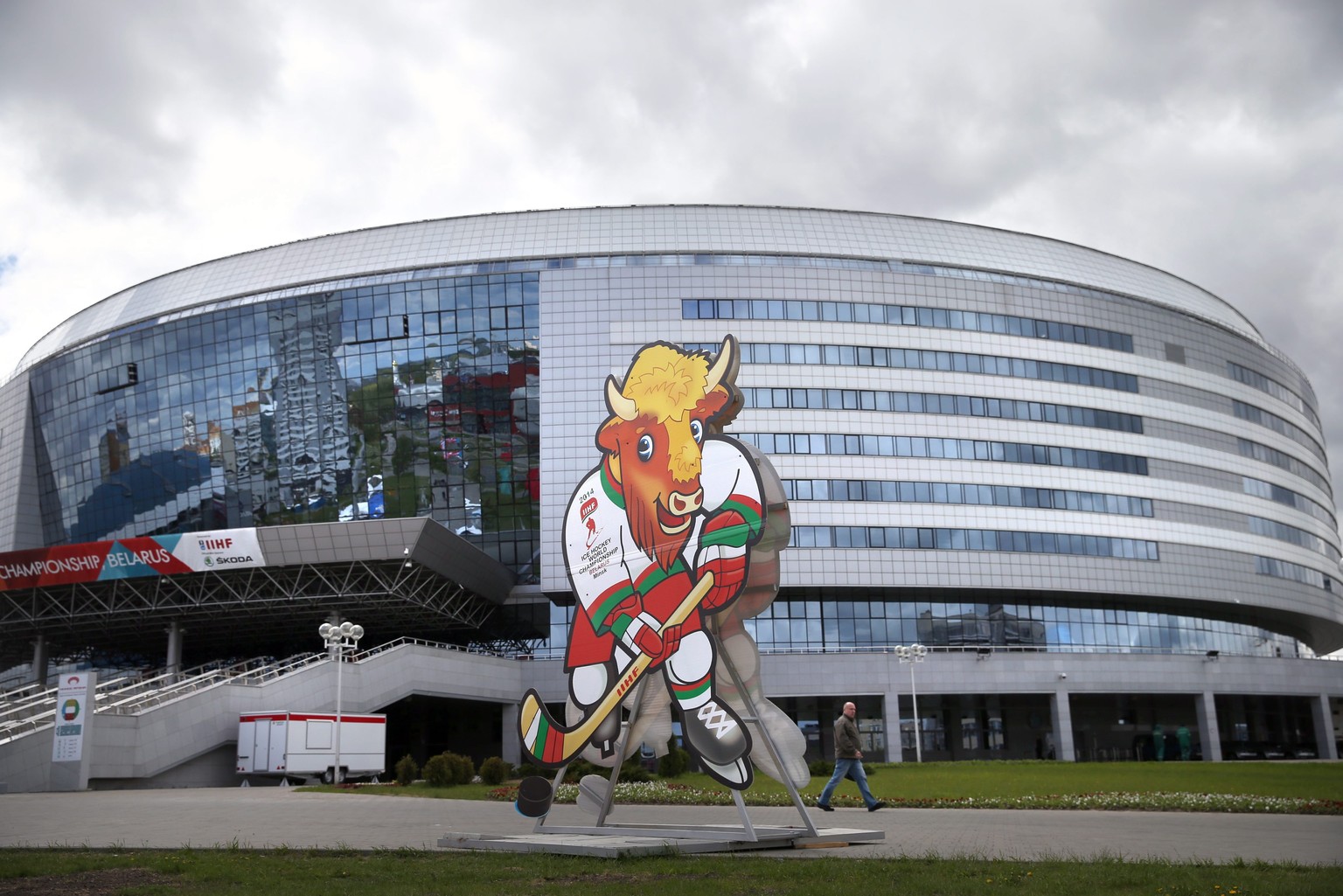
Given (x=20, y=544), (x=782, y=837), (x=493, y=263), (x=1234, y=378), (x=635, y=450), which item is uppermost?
(x=493, y=263)

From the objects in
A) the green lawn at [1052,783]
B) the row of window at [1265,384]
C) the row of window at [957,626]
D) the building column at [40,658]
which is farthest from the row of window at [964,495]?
the building column at [40,658]

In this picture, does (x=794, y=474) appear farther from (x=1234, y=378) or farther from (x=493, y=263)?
(x=1234, y=378)

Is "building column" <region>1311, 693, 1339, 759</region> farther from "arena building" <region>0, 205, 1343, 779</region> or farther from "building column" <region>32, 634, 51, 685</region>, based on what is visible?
"building column" <region>32, 634, 51, 685</region>

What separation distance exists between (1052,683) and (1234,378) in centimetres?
2701

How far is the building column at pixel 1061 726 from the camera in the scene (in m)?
64.8

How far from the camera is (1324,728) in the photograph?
2970 inches

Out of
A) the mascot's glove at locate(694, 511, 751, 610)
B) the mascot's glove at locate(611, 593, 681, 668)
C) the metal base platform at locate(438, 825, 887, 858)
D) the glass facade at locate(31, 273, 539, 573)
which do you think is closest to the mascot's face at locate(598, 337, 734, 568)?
the mascot's glove at locate(694, 511, 751, 610)

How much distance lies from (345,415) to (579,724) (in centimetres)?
5184

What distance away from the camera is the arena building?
65.1 m

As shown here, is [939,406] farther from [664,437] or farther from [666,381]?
[664,437]

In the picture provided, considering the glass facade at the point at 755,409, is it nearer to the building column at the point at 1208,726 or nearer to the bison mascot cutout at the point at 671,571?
the building column at the point at 1208,726

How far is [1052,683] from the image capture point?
66.4 m

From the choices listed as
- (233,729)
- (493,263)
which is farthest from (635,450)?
(493,263)

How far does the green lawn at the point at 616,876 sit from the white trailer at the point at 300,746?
27.8 meters
